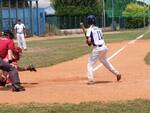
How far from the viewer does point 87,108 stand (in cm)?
1035

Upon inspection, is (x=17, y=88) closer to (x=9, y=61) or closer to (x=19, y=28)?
(x=9, y=61)

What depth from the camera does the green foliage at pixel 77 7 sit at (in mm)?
89500

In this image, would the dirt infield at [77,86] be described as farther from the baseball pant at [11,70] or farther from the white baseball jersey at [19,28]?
the white baseball jersey at [19,28]

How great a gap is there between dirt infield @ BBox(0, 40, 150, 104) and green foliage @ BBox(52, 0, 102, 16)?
69.9 metres

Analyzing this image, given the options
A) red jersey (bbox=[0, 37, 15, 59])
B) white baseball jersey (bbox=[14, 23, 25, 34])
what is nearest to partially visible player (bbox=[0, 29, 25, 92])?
red jersey (bbox=[0, 37, 15, 59])

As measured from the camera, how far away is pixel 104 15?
86.3m

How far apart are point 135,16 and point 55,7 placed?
45.1 ft

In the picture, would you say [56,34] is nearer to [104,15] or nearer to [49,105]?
[104,15]

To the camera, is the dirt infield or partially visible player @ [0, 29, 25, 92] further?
partially visible player @ [0, 29, 25, 92]

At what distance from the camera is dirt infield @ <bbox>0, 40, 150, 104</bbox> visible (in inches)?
464

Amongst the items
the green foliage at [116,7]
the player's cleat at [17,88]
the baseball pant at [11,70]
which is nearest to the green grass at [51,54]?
the baseball pant at [11,70]

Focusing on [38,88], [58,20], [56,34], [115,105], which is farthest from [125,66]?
[58,20]

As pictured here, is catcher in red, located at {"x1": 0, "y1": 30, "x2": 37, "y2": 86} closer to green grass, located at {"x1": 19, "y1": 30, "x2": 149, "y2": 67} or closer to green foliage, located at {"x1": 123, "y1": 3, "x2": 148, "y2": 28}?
green grass, located at {"x1": 19, "y1": 30, "x2": 149, "y2": 67}

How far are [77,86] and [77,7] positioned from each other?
7720cm
